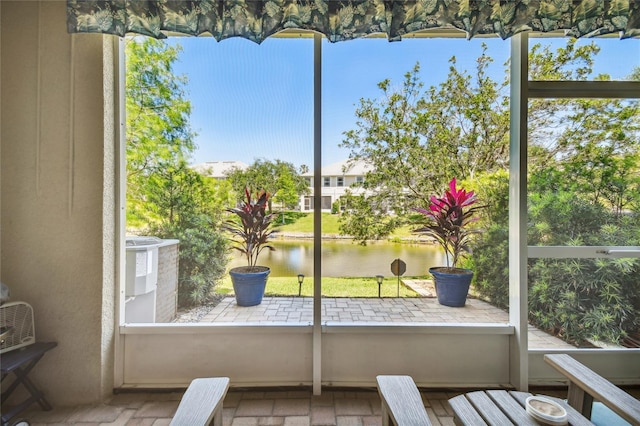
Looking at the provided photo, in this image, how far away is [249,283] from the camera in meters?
2.06

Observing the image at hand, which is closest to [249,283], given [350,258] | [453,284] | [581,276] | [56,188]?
[350,258]

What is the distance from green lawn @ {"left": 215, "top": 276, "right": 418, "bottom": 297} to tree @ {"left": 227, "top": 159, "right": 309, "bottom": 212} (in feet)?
1.90

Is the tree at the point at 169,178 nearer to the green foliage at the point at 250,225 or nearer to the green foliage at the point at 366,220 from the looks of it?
the green foliage at the point at 250,225

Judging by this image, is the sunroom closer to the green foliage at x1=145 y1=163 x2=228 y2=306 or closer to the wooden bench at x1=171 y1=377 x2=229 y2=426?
the green foliage at x1=145 y1=163 x2=228 y2=306

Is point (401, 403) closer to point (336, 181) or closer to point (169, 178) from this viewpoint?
point (336, 181)

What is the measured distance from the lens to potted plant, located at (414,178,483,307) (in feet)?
6.66

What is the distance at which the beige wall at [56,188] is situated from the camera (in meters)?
1.79

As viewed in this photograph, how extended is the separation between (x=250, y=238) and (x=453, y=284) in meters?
1.57

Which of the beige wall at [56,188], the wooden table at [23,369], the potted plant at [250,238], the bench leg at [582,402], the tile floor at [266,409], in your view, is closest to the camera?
the bench leg at [582,402]

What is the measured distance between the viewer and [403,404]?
3.57 feet

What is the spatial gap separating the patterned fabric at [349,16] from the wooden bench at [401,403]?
77.2 inches

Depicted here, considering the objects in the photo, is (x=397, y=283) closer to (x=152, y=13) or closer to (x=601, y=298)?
(x=601, y=298)

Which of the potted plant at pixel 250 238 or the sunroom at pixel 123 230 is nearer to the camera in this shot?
the sunroom at pixel 123 230

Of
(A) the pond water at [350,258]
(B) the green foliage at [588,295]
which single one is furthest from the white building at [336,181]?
(B) the green foliage at [588,295]
